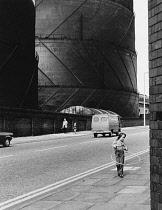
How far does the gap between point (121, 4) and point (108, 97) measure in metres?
16.8

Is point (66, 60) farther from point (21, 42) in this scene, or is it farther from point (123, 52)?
point (21, 42)

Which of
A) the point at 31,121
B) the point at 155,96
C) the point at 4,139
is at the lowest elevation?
the point at 4,139

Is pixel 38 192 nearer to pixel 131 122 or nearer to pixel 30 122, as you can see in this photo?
pixel 30 122

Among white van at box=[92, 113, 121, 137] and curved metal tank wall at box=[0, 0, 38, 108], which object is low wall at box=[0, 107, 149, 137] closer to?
curved metal tank wall at box=[0, 0, 38, 108]

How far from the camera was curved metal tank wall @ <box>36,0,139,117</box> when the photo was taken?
63.5m

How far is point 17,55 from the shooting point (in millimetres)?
39562

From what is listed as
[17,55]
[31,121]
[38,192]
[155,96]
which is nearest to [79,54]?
[17,55]

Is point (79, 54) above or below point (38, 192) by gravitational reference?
above

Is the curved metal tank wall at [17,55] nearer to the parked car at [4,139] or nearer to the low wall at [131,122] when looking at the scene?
the parked car at [4,139]

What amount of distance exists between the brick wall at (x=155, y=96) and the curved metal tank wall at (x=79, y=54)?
57661 mm

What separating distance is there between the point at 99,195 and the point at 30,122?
28011mm

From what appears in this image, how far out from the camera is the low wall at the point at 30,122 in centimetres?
3159

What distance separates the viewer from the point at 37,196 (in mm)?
7891

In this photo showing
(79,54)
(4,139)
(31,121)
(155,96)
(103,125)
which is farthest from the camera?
(79,54)
